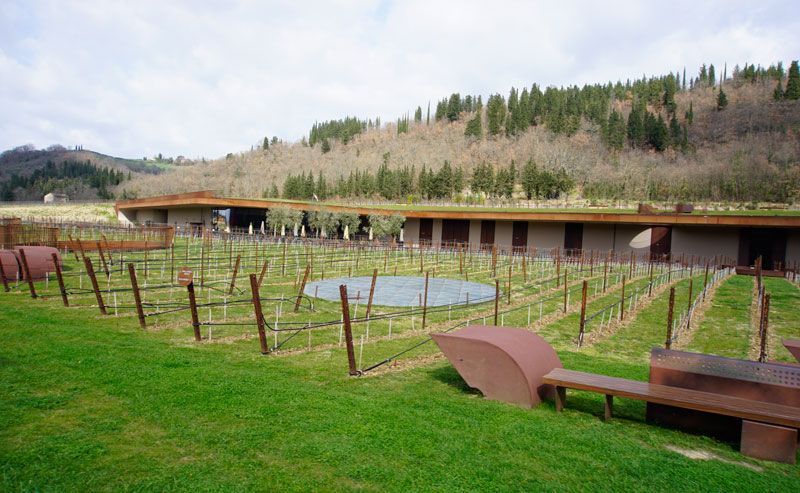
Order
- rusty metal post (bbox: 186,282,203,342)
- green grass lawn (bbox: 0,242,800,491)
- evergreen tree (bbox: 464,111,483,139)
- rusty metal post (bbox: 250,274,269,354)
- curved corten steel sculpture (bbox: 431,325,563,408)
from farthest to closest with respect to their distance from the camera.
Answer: evergreen tree (bbox: 464,111,483,139) → rusty metal post (bbox: 186,282,203,342) → rusty metal post (bbox: 250,274,269,354) → curved corten steel sculpture (bbox: 431,325,563,408) → green grass lawn (bbox: 0,242,800,491)

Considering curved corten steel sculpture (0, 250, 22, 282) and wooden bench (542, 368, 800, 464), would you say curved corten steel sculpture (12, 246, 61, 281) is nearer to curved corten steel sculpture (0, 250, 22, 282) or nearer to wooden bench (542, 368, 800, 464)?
curved corten steel sculpture (0, 250, 22, 282)

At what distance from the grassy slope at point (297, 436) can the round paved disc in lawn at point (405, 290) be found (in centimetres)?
771

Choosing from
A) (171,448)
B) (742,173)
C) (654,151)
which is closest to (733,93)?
(654,151)

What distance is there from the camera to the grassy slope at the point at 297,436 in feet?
12.3

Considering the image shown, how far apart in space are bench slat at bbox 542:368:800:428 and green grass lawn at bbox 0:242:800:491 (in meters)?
0.39

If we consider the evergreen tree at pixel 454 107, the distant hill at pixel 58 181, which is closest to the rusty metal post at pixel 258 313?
the distant hill at pixel 58 181

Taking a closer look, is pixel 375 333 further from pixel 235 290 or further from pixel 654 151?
pixel 654 151

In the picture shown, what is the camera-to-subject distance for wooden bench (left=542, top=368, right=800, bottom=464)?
14.7 ft

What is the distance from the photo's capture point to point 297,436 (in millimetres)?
4449

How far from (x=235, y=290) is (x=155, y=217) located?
147ft

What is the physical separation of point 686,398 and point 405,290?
12867 millimetres

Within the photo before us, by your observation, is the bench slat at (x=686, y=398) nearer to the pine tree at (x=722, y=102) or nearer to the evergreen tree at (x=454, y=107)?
the pine tree at (x=722, y=102)

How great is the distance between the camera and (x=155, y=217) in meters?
54.7

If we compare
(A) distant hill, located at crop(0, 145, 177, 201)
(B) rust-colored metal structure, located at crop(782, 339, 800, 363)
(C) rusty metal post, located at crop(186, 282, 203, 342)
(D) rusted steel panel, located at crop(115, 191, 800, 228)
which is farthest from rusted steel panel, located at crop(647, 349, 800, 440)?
(A) distant hill, located at crop(0, 145, 177, 201)
